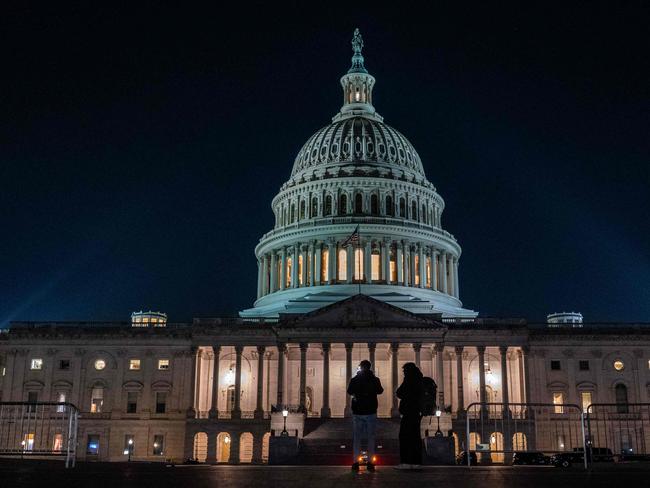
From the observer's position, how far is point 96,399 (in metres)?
92.1

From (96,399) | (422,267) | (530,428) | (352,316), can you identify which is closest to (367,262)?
(422,267)

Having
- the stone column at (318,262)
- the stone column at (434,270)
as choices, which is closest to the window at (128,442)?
the stone column at (318,262)

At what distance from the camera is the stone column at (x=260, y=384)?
86625 mm

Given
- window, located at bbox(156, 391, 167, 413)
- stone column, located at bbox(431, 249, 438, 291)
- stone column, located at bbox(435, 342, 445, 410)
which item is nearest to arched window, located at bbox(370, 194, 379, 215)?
stone column, located at bbox(431, 249, 438, 291)

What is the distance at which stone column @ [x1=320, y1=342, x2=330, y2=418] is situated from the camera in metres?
82.6

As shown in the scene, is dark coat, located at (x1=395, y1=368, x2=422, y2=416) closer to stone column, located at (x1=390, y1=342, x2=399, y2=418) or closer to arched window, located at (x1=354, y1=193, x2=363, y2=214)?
→ stone column, located at (x1=390, y1=342, x2=399, y2=418)

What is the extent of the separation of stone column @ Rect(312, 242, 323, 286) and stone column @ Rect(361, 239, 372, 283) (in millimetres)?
5585

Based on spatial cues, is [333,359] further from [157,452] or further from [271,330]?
[157,452]

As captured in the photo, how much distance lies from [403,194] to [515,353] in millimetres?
31657

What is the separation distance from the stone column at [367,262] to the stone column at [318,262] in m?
5.59

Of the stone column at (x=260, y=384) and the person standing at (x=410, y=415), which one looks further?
the stone column at (x=260, y=384)

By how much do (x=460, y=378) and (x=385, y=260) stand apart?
78.8 feet

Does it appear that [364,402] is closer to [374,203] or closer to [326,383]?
[326,383]

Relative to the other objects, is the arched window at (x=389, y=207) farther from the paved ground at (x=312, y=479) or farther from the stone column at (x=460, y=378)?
the paved ground at (x=312, y=479)
